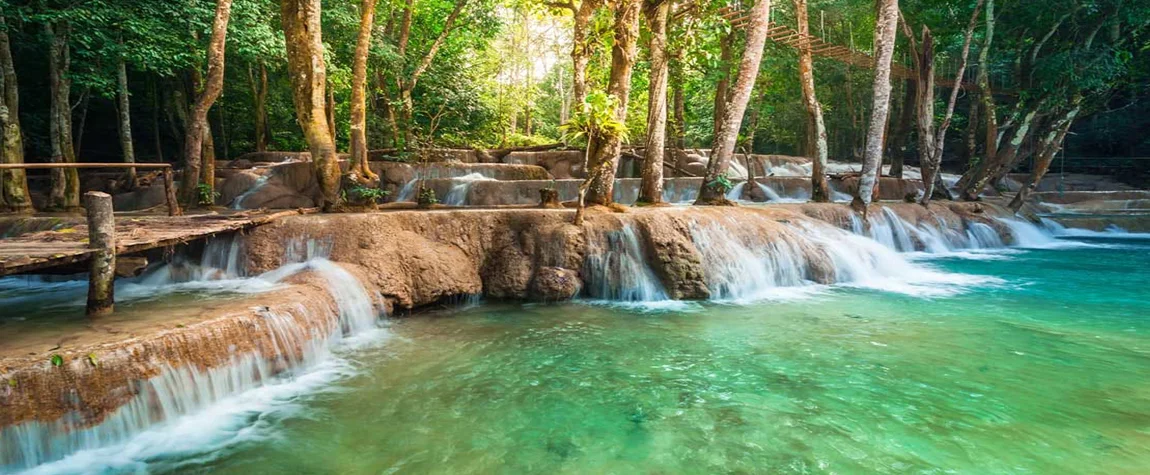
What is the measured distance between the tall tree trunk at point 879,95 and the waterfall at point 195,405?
11361 mm

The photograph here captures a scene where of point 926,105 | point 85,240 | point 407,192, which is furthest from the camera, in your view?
point 926,105

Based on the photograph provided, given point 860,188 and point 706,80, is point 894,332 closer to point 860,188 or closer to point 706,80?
point 860,188

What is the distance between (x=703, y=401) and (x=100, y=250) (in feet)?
17.8

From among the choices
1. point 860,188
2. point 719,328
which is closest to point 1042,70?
point 860,188

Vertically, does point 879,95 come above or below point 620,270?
above

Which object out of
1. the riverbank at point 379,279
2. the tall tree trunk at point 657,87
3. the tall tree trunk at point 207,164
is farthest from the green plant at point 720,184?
the tall tree trunk at point 207,164

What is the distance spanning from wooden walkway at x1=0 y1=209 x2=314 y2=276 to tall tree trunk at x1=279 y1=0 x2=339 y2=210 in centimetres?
87

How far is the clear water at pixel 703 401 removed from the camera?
12.4 ft

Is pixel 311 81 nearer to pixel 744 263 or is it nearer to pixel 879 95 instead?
pixel 744 263

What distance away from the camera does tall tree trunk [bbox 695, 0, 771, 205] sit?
11.0 metres

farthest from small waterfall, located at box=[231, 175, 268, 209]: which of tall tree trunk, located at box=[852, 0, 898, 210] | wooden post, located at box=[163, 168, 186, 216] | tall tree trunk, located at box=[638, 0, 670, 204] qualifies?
tall tree trunk, located at box=[852, 0, 898, 210]

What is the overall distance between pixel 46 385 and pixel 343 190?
20.9ft

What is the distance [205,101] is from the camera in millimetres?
10602

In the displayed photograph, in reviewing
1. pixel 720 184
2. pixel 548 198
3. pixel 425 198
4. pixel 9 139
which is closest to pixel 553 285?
pixel 548 198
